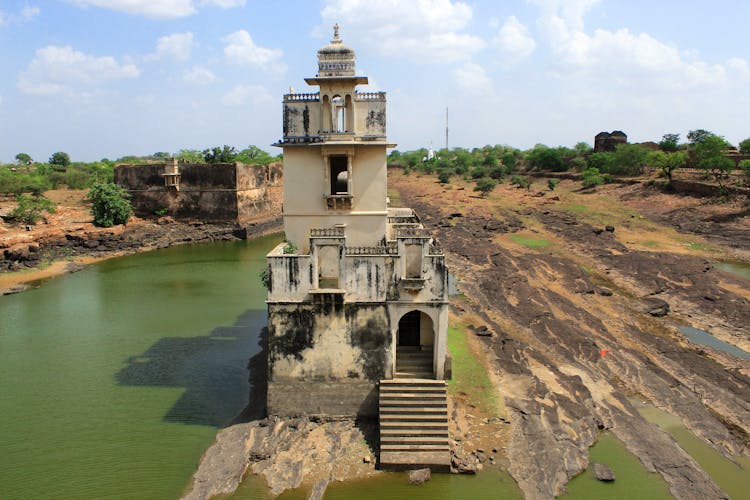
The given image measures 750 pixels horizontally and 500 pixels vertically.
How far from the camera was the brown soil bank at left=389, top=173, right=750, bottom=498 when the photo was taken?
11.1 metres

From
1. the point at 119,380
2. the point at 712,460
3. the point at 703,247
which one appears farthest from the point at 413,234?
the point at 703,247

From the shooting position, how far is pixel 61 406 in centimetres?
1325

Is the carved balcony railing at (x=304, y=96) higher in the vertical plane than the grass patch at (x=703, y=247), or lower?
higher

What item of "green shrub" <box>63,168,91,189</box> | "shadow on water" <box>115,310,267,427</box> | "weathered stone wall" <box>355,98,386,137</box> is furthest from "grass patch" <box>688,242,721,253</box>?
"green shrub" <box>63,168,91,189</box>

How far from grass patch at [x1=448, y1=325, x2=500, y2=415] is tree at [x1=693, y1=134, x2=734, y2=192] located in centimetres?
3033

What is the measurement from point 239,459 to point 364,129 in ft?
27.5

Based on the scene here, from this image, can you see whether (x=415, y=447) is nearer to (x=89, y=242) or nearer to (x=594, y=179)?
(x=89, y=242)

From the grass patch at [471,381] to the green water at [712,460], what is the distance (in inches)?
137

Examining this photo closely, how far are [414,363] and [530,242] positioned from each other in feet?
68.5

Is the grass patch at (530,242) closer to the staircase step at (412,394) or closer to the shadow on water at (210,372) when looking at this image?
the shadow on water at (210,372)

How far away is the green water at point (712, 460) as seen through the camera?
33.1 ft

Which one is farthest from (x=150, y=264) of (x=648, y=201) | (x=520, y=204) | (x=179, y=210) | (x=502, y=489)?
(x=648, y=201)

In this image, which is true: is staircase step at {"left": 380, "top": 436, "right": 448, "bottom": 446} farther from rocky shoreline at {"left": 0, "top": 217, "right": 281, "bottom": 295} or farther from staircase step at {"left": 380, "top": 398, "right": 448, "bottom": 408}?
rocky shoreline at {"left": 0, "top": 217, "right": 281, "bottom": 295}

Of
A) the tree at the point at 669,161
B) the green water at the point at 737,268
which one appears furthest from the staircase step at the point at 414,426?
the tree at the point at 669,161
